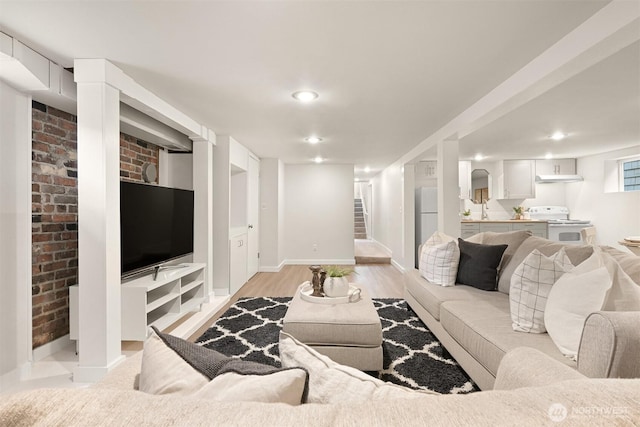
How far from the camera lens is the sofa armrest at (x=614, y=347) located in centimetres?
119

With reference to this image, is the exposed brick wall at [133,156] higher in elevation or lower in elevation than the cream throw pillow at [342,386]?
higher

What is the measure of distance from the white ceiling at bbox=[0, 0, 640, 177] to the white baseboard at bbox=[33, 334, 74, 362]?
7.40 feet

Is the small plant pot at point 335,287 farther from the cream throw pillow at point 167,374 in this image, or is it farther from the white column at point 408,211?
the white column at point 408,211

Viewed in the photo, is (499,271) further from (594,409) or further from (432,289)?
(594,409)

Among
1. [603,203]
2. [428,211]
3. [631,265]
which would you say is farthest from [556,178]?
[631,265]

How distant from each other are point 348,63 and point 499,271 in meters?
2.23

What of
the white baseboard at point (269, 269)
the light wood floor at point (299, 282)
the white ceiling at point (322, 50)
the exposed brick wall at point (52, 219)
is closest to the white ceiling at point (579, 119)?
the white ceiling at point (322, 50)

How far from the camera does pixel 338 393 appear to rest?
69 cm

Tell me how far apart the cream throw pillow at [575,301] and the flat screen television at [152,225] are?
302 centimetres

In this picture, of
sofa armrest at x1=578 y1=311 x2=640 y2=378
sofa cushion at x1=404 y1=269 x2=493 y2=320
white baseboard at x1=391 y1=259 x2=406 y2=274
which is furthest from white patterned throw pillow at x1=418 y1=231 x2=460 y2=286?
white baseboard at x1=391 y1=259 x2=406 y2=274

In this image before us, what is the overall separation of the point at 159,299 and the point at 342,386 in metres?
2.81

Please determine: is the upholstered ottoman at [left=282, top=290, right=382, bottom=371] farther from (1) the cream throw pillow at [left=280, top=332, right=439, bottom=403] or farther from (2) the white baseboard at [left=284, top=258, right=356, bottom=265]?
(2) the white baseboard at [left=284, top=258, right=356, bottom=265]

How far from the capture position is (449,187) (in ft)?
13.7

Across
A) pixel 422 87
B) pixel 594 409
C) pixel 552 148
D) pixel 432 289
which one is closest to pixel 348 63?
pixel 422 87
